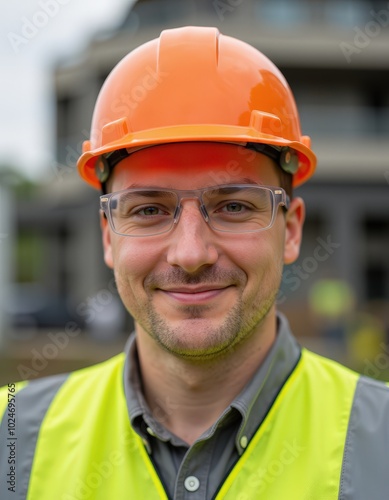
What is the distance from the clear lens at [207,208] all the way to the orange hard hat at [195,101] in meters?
0.17

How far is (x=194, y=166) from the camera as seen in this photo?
2188 mm

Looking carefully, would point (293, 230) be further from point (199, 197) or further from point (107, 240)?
point (107, 240)

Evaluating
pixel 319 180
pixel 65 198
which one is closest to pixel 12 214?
pixel 65 198

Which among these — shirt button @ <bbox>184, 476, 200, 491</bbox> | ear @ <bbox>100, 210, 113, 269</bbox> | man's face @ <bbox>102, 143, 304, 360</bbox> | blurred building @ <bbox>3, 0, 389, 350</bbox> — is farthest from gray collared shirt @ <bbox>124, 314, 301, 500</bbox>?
blurred building @ <bbox>3, 0, 389, 350</bbox>

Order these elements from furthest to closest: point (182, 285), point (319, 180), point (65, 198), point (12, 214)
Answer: point (12, 214)
point (65, 198)
point (319, 180)
point (182, 285)

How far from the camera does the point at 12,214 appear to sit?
1066 inches

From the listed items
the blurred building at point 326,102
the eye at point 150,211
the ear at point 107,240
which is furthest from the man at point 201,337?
the blurred building at point 326,102

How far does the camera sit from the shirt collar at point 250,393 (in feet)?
7.04

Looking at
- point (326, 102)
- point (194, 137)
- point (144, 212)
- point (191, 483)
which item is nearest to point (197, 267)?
point (144, 212)

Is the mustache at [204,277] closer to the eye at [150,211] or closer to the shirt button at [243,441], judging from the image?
the eye at [150,211]

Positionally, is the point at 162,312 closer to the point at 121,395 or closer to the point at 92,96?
the point at 121,395

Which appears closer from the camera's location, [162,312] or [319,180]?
[162,312]

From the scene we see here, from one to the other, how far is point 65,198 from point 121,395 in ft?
76.4

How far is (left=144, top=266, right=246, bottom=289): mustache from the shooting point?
6.89 feet
